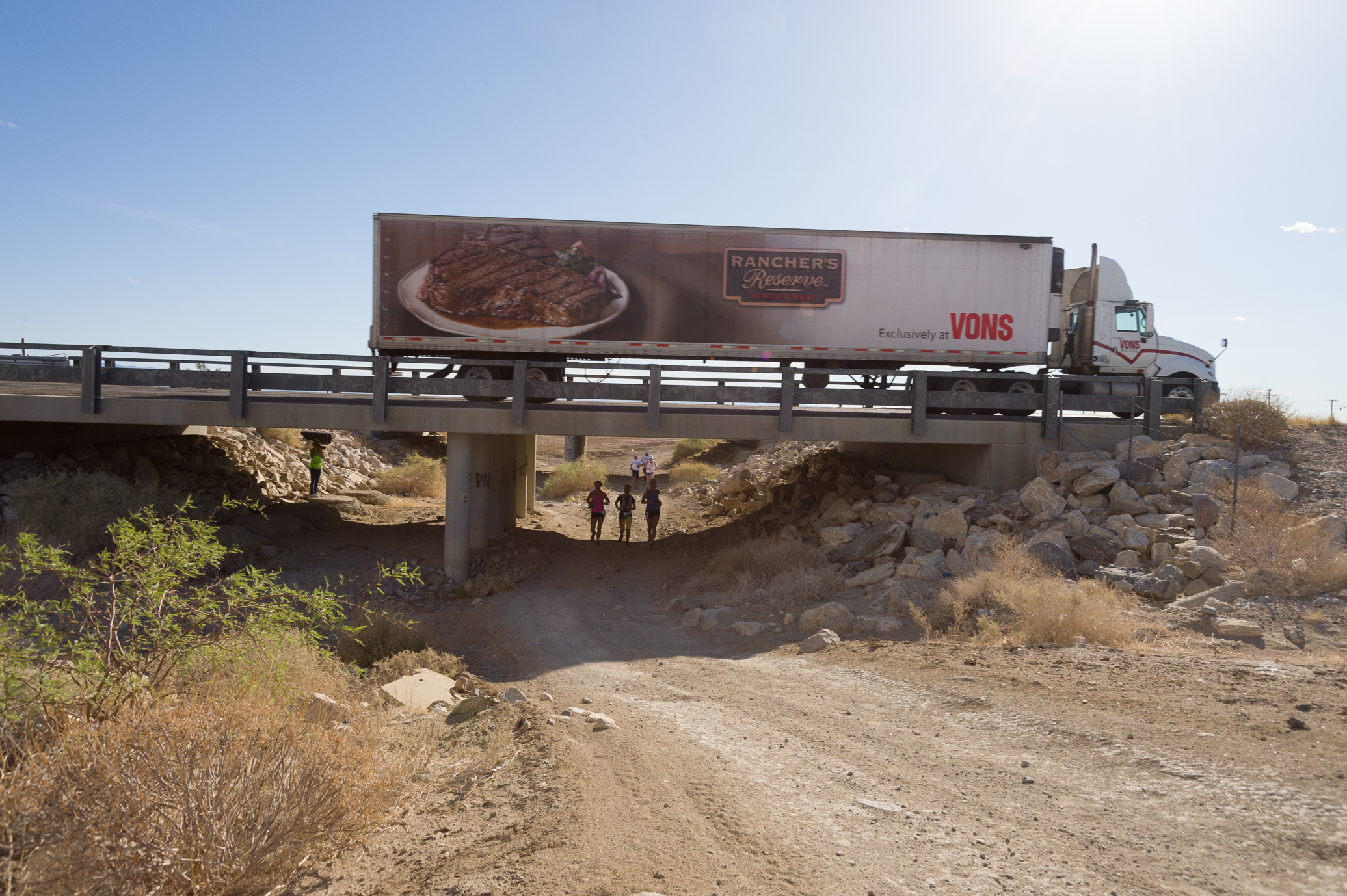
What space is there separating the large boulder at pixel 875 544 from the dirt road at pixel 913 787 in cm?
357

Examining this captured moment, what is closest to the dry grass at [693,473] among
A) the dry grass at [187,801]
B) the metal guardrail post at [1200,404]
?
the metal guardrail post at [1200,404]

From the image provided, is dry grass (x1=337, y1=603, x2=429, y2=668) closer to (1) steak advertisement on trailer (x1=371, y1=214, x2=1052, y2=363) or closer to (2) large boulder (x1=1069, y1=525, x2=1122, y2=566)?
(1) steak advertisement on trailer (x1=371, y1=214, x2=1052, y2=363)

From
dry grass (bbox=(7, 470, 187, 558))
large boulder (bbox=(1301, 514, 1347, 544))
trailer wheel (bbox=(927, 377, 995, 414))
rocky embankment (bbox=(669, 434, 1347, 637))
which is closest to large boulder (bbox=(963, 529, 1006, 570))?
rocky embankment (bbox=(669, 434, 1347, 637))

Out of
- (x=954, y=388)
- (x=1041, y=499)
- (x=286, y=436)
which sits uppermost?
(x=954, y=388)

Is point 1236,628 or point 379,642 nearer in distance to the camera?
point 1236,628

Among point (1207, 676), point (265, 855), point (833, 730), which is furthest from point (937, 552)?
point (265, 855)

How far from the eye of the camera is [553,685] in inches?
284

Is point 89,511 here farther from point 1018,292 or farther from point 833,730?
point 1018,292

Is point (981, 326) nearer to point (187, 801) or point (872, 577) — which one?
point (872, 577)

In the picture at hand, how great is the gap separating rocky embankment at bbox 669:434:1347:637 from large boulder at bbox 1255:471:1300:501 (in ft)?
0.06

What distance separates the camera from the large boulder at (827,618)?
8.70 m

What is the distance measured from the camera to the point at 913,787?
4.44m

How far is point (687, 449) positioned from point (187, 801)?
3012 centimetres

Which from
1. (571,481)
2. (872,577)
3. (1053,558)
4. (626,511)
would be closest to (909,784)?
(872,577)
